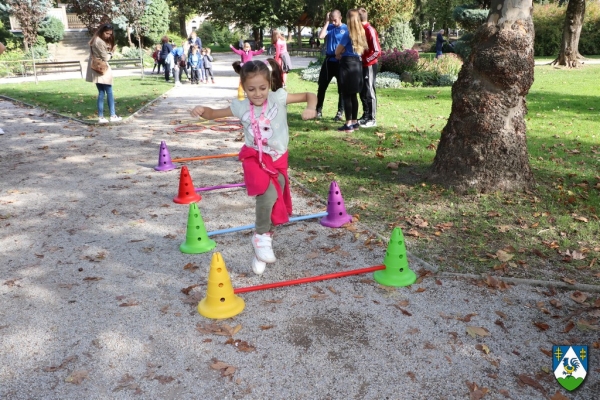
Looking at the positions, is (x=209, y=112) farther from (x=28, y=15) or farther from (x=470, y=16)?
(x=28, y=15)

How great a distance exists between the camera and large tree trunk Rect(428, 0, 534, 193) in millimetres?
5605

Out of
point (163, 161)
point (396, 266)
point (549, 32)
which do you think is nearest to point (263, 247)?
point (396, 266)

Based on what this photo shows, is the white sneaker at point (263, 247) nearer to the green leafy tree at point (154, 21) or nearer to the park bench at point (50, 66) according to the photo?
the park bench at point (50, 66)

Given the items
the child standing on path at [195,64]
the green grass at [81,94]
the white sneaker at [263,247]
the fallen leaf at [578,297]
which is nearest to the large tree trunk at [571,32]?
the child standing on path at [195,64]

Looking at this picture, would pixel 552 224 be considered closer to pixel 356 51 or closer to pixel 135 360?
pixel 135 360

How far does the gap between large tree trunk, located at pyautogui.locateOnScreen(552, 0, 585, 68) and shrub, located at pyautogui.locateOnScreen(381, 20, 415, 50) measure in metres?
7.76

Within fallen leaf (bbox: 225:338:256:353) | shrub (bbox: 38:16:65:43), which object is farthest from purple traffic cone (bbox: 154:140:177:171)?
shrub (bbox: 38:16:65:43)

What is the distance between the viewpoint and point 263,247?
4.44 meters

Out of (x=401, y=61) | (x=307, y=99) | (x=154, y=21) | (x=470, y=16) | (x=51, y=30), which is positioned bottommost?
(x=307, y=99)

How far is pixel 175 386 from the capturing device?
2951 mm

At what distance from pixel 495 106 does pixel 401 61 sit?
14161 mm

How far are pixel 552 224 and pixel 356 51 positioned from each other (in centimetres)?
518

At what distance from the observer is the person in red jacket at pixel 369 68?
954 cm

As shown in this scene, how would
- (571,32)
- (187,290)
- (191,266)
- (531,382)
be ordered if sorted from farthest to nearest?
(571,32) < (191,266) < (187,290) < (531,382)
